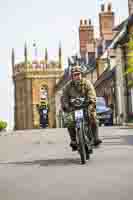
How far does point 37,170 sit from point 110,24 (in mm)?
56235

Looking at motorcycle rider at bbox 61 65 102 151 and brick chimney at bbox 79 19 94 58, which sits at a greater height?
brick chimney at bbox 79 19 94 58

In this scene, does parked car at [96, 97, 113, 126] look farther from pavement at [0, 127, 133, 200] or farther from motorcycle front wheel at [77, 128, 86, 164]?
motorcycle front wheel at [77, 128, 86, 164]

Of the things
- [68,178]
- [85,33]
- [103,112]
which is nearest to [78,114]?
[68,178]

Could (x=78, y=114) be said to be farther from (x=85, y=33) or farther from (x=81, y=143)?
(x=85, y=33)

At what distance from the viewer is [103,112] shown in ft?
130

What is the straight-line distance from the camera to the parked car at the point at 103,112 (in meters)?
39.1

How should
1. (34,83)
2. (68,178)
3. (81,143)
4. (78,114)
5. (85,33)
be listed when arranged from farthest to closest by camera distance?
(34,83)
(85,33)
(78,114)
(81,143)
(68,178)

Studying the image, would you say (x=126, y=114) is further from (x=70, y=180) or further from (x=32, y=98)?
(x=32, y=98)

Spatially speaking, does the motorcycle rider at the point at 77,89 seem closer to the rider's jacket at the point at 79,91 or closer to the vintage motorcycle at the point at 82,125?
the rider's jacket at the point at 79,91

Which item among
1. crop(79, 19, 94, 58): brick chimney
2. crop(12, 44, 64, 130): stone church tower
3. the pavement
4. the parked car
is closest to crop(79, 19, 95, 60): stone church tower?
crop(79, 19, 94, 58): brick chimney

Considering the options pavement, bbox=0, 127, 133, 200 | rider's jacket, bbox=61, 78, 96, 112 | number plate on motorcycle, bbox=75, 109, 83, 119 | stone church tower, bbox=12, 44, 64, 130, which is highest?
stone church tower, bbox=12, 44, 64, 130

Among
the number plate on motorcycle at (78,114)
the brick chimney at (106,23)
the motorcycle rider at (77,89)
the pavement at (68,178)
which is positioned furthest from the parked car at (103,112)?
the number plate on motorcycle at (78,114)

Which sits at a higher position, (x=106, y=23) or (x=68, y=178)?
(x=106, y=23)

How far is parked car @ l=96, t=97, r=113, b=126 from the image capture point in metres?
39.1
